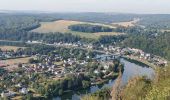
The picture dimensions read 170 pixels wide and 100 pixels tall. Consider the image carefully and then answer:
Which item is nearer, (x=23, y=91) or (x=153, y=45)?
(x=23, y=91)

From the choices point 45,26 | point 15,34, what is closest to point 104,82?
point 15,34

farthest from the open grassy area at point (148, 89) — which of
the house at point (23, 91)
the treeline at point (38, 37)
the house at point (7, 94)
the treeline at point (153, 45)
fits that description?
the treeline at point (38, 37)

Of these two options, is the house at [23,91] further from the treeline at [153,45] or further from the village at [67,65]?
the treeline at [153,45]

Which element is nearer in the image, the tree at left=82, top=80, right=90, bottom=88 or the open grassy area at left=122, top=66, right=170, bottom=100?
the open grassy area at left=122, top=66, right=170, bottom=100

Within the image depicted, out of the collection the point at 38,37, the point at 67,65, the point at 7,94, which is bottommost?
the point at 38,37

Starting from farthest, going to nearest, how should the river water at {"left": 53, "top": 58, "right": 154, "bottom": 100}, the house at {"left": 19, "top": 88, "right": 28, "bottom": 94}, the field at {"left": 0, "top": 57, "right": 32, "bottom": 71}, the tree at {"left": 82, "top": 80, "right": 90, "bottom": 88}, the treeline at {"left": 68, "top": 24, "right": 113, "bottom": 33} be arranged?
the treeline at {"left": 68, "top": 24, "right": 113, "bottom": 33} → the field at {"left": 0, "top": 57, "right": 32, "bottom": 71} → the tree at {"left": 82, "top": 80, "right": 90, "bottom": 88} → the house at {"left": 19, "top": 88, "right": 28, "bottom": 94} → the river water at {"left": 53, "top": 58, "right": 154, "bottom": 100}

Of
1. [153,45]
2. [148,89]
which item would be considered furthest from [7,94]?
[153,45]

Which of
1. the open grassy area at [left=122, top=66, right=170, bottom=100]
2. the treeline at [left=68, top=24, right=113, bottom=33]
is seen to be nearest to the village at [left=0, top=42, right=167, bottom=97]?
the open grassy area at [left=122, top=66, right=170, bottom=100]

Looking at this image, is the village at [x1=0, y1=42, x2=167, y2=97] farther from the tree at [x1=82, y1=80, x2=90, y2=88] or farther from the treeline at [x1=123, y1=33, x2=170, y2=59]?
the treeline at [x1=123, y1=33, x2=170, y2=59]

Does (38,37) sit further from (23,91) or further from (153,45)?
(23,91)

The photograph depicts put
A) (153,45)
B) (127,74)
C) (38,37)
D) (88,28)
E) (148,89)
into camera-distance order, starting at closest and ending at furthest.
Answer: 1. (148,89)
2. (127,74)
3. (153,45)
4. (38,37)
5. (88,28)
